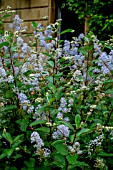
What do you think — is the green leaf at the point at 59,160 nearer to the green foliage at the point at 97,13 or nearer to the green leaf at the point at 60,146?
the green leaf at the point at 60,146

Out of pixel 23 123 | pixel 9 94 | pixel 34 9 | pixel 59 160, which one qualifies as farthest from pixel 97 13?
pixel 59 160

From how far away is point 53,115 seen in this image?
6.54ft

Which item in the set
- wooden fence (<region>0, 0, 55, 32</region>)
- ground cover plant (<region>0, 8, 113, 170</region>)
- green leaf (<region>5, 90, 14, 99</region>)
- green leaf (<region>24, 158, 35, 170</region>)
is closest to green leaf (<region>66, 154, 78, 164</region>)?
ground cover plant (<region>0, 8, 113, 170</region>)

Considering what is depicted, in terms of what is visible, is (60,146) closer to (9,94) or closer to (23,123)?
(23,123)

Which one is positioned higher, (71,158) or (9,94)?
(9,94)

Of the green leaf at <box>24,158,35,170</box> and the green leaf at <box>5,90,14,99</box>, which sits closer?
the green leaf at <box>24,158,35,170</box>

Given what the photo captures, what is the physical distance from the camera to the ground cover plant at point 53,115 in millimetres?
1863

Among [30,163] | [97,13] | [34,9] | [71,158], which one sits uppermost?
[71,158]

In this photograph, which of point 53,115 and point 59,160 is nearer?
point 59,160

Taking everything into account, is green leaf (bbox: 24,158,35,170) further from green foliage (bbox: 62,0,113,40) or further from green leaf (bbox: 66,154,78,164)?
green foliage (bbox: 62,0,113,40)

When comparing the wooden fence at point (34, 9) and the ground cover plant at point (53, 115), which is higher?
the ground cover plant at point (53, 115)

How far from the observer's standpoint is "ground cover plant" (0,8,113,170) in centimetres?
186

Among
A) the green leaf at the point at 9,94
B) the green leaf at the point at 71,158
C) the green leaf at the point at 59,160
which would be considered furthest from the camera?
the green leaf at the point at 9,94

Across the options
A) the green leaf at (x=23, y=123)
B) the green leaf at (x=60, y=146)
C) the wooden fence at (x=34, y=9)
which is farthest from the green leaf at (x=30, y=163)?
the wooden fence at (x=34, y=9)
